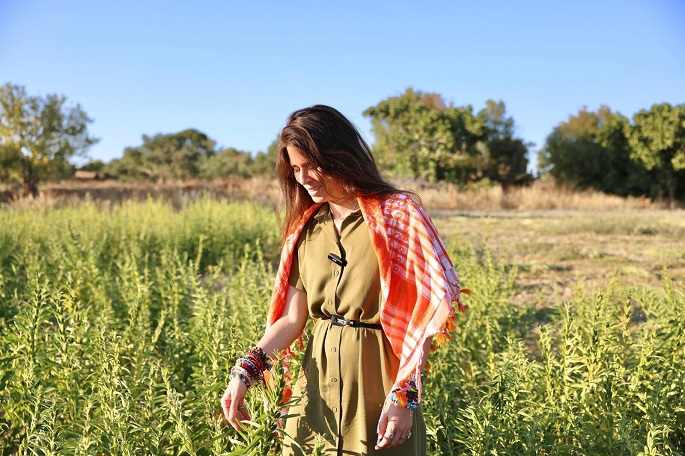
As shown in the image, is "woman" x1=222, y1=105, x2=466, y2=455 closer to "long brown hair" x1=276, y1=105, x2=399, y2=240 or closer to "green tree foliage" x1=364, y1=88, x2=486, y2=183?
"long brown hair" x1=276, y1=105, x2=399, y2=240

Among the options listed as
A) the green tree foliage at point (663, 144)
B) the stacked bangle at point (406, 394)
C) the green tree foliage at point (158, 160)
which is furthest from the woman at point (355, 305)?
the green tree foliage at point (158, 160)

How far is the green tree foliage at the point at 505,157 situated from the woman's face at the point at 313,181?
29.2 meters

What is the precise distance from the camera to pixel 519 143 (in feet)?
101

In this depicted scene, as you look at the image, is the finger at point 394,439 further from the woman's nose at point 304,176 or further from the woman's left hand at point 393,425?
the woman's nose at point 304,176

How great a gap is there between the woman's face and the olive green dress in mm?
95

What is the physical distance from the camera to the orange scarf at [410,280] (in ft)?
5.05

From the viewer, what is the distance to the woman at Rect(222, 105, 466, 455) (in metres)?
1.56

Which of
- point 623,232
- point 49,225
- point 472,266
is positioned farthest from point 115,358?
point 623,232

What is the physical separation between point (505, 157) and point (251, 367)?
30.2 meters

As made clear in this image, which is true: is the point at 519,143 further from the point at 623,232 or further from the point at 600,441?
the point at 600,441

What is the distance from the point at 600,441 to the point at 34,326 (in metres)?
2.28

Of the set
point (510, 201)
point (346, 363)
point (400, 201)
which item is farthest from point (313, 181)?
point (510, 201)

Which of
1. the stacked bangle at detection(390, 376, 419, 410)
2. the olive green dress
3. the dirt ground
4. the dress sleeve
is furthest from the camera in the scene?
the dirt ground

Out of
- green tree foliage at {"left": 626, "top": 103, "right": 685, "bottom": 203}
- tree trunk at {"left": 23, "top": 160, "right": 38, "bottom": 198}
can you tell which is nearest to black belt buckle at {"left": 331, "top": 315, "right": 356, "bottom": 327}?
tree trunk at {"left": 23, "top": 160, "right": 38, "bottom": 198}
